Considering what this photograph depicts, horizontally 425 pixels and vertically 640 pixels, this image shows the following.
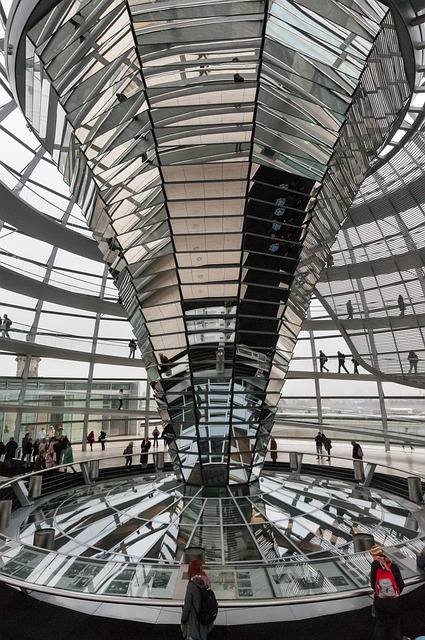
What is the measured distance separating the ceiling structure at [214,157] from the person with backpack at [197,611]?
6.69 metres

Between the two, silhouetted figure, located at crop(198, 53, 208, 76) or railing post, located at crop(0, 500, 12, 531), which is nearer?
silhouetted figure, located at crop(198, 53, 208, 76)

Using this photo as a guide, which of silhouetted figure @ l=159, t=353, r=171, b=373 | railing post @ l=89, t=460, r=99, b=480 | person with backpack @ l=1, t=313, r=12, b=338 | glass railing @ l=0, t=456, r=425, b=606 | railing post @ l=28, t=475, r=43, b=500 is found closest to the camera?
glass railing @ l=0, t=456, r=425, b=606

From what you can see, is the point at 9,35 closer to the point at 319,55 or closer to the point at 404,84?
the point at 319,55

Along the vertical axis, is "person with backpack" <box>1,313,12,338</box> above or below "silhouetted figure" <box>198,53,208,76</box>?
below

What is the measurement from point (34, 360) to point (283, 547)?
74.5 ft

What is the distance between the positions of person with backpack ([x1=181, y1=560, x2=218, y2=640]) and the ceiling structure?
669 centimetres


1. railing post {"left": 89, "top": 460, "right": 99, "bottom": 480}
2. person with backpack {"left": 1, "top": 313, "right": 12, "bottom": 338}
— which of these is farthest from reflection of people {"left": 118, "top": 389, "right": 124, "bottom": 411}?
railing post {"left": 89, "top": 460, "right": 99, "bottom": 480}

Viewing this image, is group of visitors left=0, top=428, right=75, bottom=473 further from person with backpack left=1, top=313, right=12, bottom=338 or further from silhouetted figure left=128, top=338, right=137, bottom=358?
silhouetted figure left=128, top=338, right=137, bottom=358

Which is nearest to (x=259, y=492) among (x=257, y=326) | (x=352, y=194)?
(x=257, y=326)

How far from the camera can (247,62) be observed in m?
7.88

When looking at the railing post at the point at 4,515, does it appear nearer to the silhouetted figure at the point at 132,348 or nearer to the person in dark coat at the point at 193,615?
the person in dark coat at the point at 193,615

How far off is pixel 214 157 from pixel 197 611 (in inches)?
337

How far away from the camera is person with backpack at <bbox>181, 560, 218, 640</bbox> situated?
4438 mm

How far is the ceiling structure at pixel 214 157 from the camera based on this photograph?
7.80 meters
